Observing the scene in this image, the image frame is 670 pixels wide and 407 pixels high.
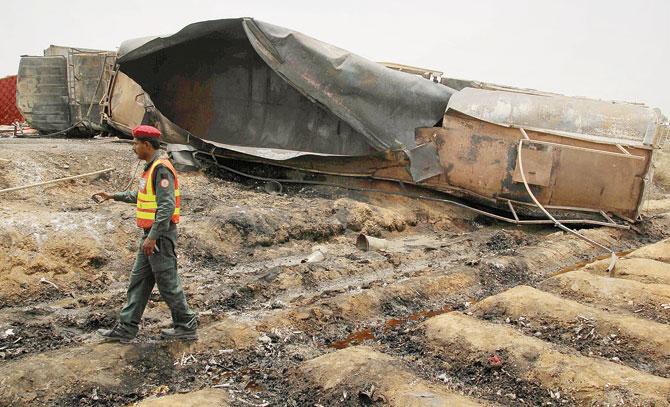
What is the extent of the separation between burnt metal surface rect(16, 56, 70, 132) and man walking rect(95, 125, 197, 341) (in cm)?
826

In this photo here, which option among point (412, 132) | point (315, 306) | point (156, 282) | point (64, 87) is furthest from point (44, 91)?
point (156, 282)

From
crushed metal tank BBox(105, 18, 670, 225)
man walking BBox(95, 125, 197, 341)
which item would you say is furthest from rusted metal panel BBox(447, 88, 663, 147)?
man walking BBox(95, 125, 197, 341)

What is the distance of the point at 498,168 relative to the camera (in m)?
8.89

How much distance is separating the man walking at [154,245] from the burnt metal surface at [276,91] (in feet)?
15.1

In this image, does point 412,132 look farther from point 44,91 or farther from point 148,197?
point 44,91

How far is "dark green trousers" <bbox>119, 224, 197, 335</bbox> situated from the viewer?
4355 mm

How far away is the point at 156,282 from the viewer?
14.6 ft

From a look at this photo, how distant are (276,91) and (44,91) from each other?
485 cm

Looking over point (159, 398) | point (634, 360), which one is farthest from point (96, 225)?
point (634, 360)

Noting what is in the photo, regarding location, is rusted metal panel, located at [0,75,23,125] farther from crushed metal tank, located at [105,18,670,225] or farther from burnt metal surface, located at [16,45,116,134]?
crushed metal tank, located at [105,18,670,225]

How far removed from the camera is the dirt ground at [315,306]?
161 inches

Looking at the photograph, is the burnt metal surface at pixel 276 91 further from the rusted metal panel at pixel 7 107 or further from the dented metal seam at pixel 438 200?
the rusted metal panel at pixel 7 107

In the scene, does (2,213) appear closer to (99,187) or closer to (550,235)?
(99,187)

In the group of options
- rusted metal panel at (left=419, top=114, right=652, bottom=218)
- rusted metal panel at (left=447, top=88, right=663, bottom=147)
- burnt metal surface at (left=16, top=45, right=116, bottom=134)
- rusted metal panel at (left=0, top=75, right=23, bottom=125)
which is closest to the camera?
rusted metal panel at (left=419, top=114, right=652, bottom=218)
